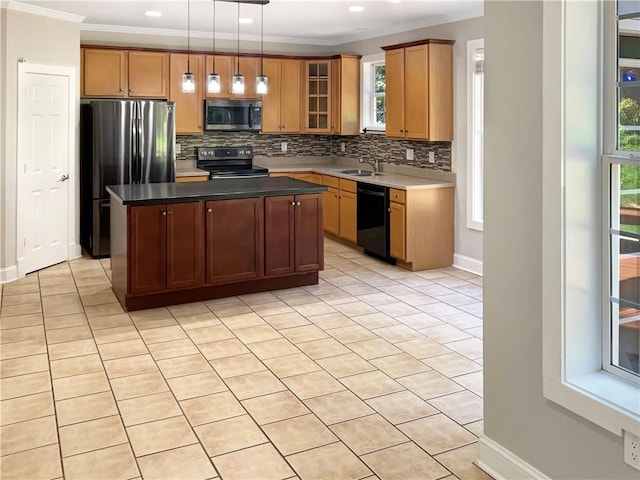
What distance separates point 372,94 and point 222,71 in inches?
76.7

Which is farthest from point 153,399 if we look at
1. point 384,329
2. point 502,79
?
point 502,79

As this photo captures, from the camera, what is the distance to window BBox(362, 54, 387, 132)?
7812 mm

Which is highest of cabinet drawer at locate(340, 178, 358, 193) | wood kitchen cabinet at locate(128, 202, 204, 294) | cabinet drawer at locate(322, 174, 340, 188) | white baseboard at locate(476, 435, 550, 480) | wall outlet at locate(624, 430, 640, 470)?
cabinet drawer at locate(322, 174, 340, 188)

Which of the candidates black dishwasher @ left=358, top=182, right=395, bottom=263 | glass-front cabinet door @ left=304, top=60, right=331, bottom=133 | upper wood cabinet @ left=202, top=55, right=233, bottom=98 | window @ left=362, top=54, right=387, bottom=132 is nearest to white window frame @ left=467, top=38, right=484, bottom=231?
black dishwasher @ left=358, top=182, right=395, bottom=263

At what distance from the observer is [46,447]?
282cm

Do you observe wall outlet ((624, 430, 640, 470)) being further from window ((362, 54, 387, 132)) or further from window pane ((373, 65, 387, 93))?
window pane ((373, 65, 387, 93))

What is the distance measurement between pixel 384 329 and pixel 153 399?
1840 mm

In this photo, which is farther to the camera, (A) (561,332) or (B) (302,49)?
(B) (302,49)

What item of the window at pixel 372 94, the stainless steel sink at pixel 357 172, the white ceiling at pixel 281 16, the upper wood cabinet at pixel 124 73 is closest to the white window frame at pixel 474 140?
the white ceiling at pixel 281 16

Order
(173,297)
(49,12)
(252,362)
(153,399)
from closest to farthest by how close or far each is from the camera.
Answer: (153,399), (252,362), (173,297), (49,12)

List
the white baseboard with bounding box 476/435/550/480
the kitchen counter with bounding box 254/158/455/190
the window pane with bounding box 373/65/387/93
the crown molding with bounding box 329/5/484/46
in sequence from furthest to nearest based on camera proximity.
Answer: the window pane with bounding box 373/65/387/93 < the kitchen counter with bounding box 254/158/455/190 < the crown molding with bounding box 329/5/484/46 < the white baseboard with bounding box 476/435/550/480

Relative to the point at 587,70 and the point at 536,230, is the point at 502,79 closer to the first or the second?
the point at 587,70

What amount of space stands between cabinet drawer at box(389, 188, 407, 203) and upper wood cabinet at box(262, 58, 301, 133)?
2.47 meters

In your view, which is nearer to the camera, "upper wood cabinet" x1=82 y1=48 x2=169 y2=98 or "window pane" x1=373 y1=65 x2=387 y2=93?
"upper wood cabinet" x1=82 y1=48 x2=169 y2=98
